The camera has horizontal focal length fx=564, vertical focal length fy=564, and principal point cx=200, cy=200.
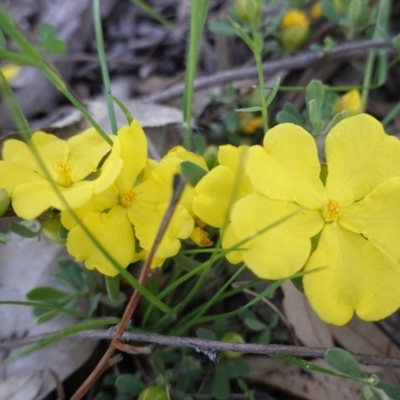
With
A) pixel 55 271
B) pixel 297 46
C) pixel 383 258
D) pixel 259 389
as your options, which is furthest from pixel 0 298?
pixel 297 46

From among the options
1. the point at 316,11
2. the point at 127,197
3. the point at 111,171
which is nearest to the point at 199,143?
the point at 127,197

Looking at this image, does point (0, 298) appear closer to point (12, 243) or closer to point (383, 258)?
point (12, 243)

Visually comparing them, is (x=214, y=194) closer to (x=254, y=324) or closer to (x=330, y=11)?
(x=254, y=324)

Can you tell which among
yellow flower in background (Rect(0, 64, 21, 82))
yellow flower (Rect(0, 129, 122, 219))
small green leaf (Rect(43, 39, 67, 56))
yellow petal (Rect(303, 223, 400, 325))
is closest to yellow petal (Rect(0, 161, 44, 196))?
yellow flower (Rect(0, 129, 122, 219))

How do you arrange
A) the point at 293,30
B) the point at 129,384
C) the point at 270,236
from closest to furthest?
the point at 270,236
the point at 129,384
the point at 293,30

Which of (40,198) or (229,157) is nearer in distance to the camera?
(40,198)

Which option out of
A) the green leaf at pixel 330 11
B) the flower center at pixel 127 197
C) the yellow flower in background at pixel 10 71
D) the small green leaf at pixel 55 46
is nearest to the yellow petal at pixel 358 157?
the flower center at pixel 127 197
